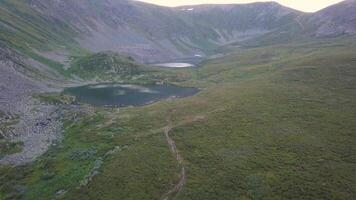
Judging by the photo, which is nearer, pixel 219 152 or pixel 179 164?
pixel 179 164

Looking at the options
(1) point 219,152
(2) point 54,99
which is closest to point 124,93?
(2) point 54,99

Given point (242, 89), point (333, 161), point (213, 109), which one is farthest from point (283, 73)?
point (333, 161)

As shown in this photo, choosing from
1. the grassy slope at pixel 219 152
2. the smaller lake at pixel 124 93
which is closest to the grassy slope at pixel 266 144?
the grassy slope at pixel 219 152

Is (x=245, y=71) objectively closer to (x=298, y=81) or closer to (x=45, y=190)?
(x=298, y=81)

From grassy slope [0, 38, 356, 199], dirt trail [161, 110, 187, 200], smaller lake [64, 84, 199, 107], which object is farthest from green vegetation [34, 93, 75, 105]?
dirt trail [161, 110, 187, 200]

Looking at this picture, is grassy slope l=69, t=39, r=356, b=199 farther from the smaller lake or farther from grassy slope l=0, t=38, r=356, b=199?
the smaller lake

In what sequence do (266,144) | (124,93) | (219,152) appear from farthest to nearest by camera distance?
(124,93)
(266,144)
(219,152)

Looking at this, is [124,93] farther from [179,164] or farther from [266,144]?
[179,164]
